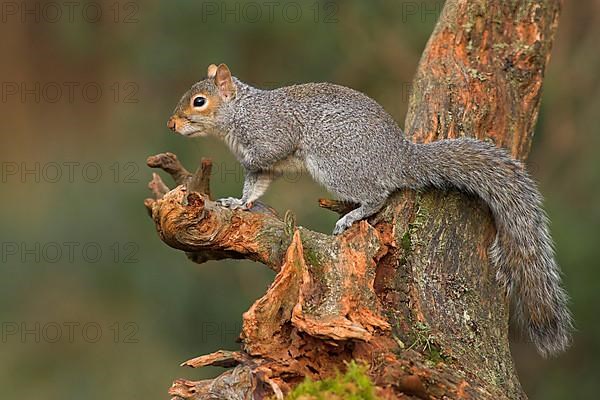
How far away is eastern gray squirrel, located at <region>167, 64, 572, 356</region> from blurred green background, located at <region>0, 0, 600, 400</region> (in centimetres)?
178

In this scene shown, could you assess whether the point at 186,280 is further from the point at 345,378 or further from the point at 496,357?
the point at 345,378

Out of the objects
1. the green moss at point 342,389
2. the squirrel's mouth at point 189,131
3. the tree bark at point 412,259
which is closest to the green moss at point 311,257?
the tree bark at point 412,259

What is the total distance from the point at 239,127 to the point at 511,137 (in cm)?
121

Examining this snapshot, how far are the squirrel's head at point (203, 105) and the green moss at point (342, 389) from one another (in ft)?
6.07

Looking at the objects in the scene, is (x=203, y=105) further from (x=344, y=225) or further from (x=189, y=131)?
(x=344, y=225)

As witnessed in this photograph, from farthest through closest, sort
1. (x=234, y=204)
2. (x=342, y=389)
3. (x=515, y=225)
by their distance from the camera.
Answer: (x=234, y=204)
(x=515, y=225)
(x=342, y=389)

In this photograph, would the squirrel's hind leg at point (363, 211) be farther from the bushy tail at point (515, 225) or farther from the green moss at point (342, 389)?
the green moss at point (342, 389)

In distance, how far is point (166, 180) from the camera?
6641 millimetres

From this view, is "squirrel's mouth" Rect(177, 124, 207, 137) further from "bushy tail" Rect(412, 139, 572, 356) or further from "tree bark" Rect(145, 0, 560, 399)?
"bushy tail" Rect(412, 139, 572, 356)

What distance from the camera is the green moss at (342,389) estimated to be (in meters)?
2.38

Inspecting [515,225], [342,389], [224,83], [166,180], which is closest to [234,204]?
[224,83]

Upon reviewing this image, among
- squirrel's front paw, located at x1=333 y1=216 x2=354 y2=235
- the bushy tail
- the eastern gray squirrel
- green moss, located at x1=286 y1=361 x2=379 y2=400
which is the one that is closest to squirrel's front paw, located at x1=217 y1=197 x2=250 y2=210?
the eastern gray squirrel

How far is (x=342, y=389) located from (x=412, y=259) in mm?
948

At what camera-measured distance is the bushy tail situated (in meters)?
3.41
